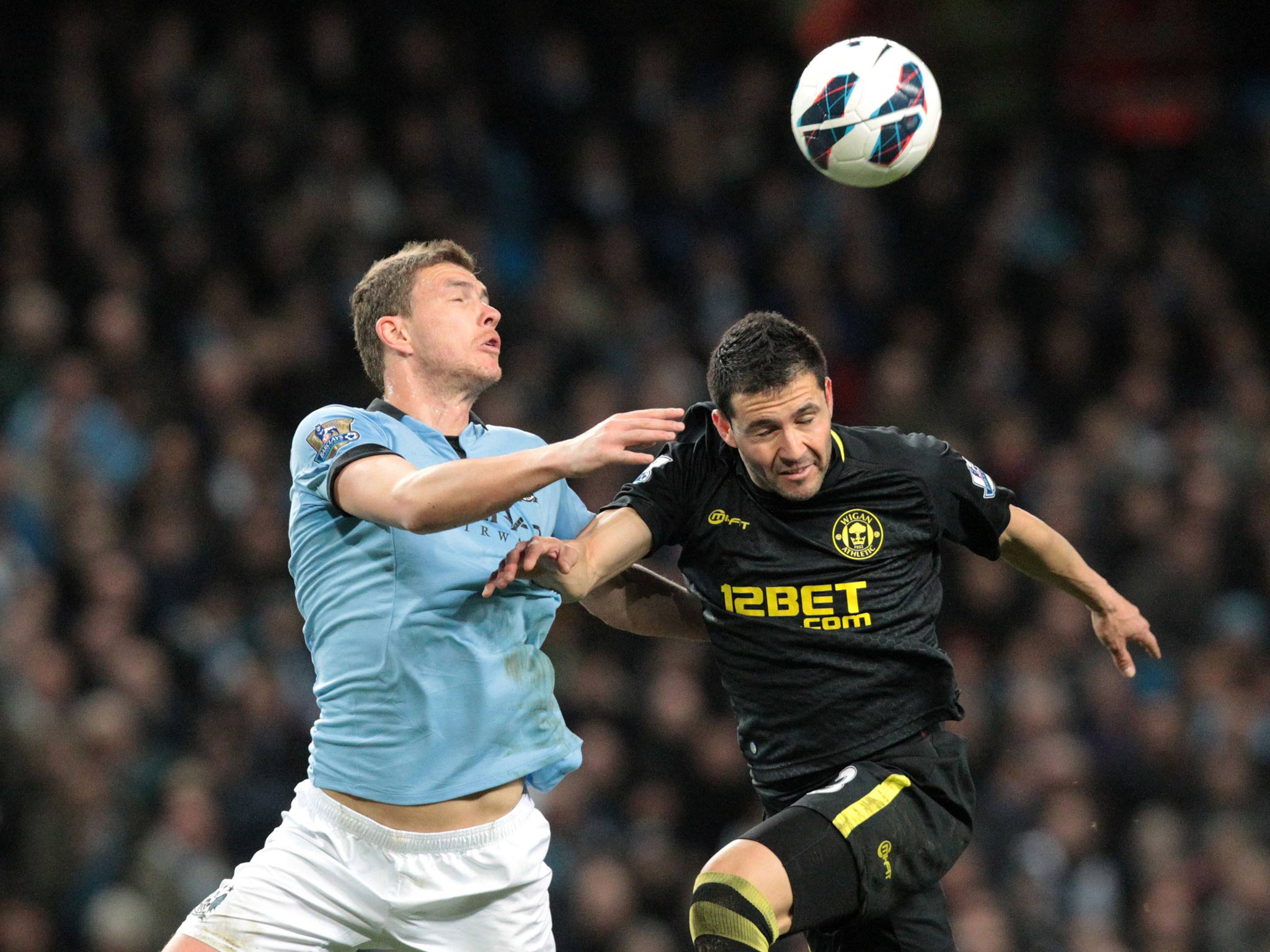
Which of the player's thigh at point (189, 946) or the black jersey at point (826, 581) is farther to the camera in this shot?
the black jersey at point (826, 581)

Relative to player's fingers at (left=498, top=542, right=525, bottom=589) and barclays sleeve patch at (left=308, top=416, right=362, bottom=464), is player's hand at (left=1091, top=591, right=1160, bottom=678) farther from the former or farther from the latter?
barclays sleeve patch at (left=308, top=416, right=362, bottom=464)

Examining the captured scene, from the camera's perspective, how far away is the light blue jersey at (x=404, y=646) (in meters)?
3.91

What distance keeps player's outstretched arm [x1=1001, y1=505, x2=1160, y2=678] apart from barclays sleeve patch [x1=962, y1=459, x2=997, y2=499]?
0.10 metres

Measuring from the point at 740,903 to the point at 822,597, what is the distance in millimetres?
846

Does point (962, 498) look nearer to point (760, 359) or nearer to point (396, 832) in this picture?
point (760, 359)

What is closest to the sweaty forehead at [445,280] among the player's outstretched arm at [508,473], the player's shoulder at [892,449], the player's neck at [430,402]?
the player's neck at [430,402]

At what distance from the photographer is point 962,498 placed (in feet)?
14.1

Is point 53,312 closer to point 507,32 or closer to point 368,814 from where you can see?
point 507,32

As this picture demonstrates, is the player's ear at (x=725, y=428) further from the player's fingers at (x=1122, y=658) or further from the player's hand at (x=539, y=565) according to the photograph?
the player's fingers at (x=1122, y=658)

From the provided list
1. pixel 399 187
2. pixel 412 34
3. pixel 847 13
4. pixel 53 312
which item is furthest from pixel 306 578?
pixel 847 13

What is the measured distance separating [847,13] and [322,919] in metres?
10.2

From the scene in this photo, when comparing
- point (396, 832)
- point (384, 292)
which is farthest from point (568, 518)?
point (396, 832)

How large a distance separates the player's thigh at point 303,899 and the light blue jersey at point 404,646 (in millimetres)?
165

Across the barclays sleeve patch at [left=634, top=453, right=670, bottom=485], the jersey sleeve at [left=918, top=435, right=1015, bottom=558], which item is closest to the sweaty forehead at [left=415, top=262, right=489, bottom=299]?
the barclays sleeve patch at [left=634, top=453, right=670, bottom=485]
